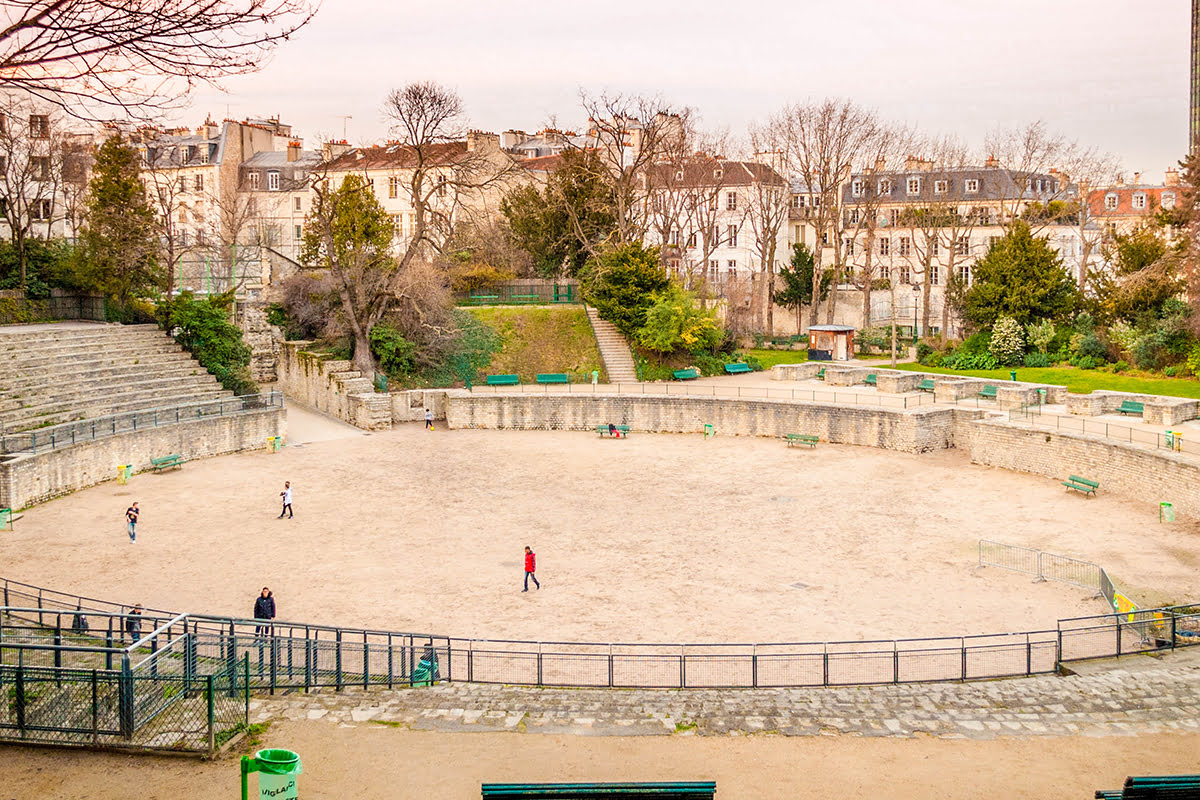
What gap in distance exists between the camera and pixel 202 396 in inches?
1416

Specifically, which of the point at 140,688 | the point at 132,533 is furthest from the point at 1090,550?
the point at 132,533

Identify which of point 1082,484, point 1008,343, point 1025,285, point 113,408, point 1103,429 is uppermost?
point 1025,285

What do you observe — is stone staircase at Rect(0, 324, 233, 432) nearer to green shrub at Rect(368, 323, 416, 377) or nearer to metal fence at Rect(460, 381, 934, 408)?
green shrub at Rect(368, 323, 416, 377)

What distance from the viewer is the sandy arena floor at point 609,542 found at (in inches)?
768

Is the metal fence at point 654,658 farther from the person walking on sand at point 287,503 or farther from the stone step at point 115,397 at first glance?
the stone step at point 115,397

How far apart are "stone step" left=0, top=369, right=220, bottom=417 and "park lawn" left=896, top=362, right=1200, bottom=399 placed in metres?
29.4

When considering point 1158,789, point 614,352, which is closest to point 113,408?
point 614,352

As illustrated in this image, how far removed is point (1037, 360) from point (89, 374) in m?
36.7

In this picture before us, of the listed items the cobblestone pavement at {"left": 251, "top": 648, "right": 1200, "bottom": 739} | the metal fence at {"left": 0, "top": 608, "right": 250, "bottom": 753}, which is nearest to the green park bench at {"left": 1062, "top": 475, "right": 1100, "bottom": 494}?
the cobblestone pavement at {"left": 251, "top": 648, "right": 1200, "bottom": 739}

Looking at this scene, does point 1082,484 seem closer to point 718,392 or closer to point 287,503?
point 718,392

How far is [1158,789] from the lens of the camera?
10617 mm

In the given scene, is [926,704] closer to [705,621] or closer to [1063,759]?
[1063,759]

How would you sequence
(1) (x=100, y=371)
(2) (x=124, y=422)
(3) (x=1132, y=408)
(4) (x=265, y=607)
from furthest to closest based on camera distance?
(1) (x=100, y=371) < (3) (x=1132, y=408) < (2) (x=124, y=422) < (4) (x=265, y=607)

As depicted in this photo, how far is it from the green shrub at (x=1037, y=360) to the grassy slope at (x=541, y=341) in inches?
715
